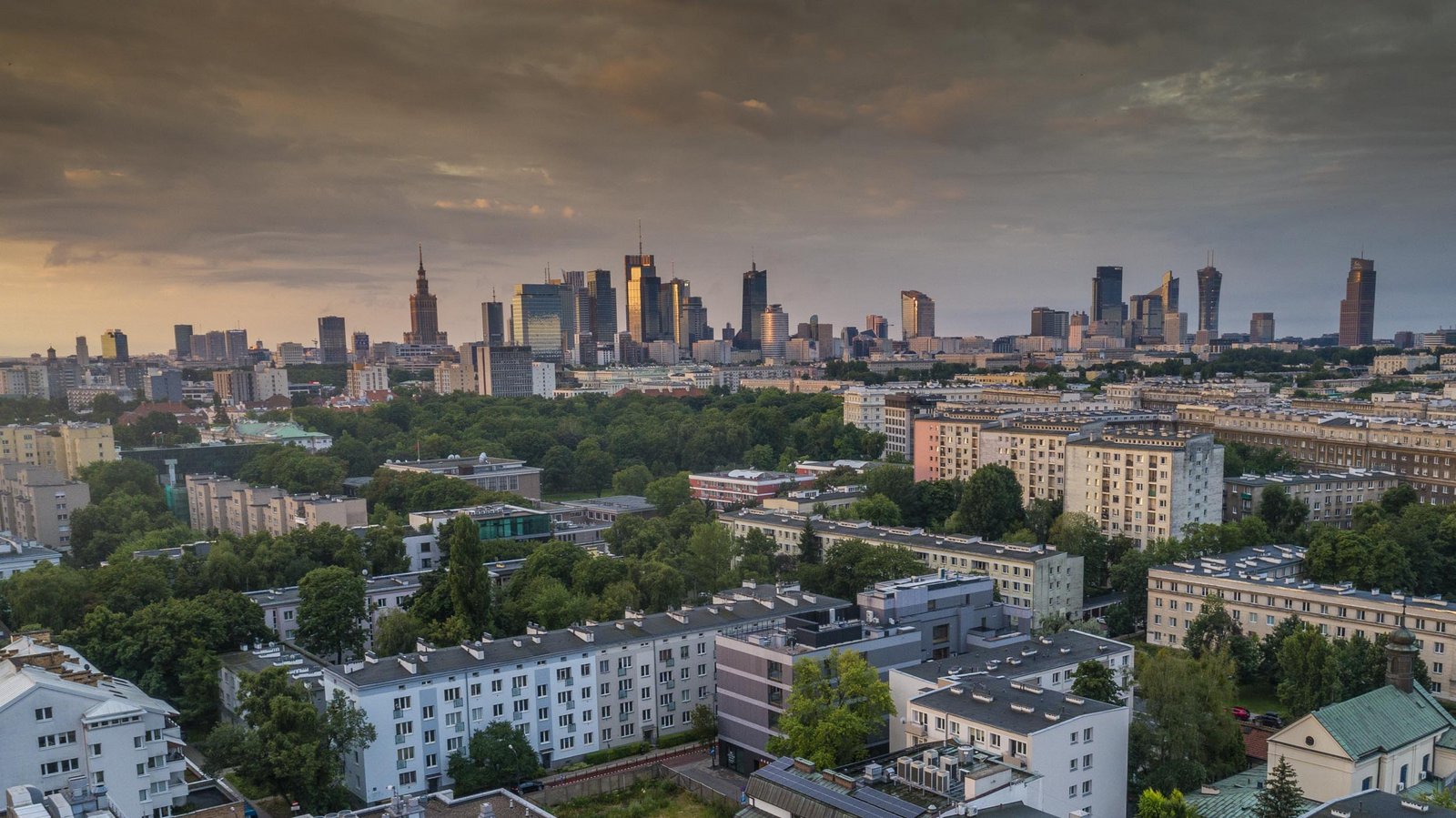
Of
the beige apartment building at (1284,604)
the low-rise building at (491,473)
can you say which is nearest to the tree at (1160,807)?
the beige apartment building at (1284,604)

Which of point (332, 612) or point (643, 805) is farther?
point (332, 612)

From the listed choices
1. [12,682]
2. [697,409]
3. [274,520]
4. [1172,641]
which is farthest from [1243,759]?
[697,409]

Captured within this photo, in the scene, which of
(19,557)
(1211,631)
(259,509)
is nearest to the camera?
(1211,631)

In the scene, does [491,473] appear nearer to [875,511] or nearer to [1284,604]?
[875,511]

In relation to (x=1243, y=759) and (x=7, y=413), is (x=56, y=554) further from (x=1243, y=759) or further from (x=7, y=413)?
(x=7, y=413)

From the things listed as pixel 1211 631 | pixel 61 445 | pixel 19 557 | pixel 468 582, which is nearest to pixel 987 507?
pixel 1211 631
